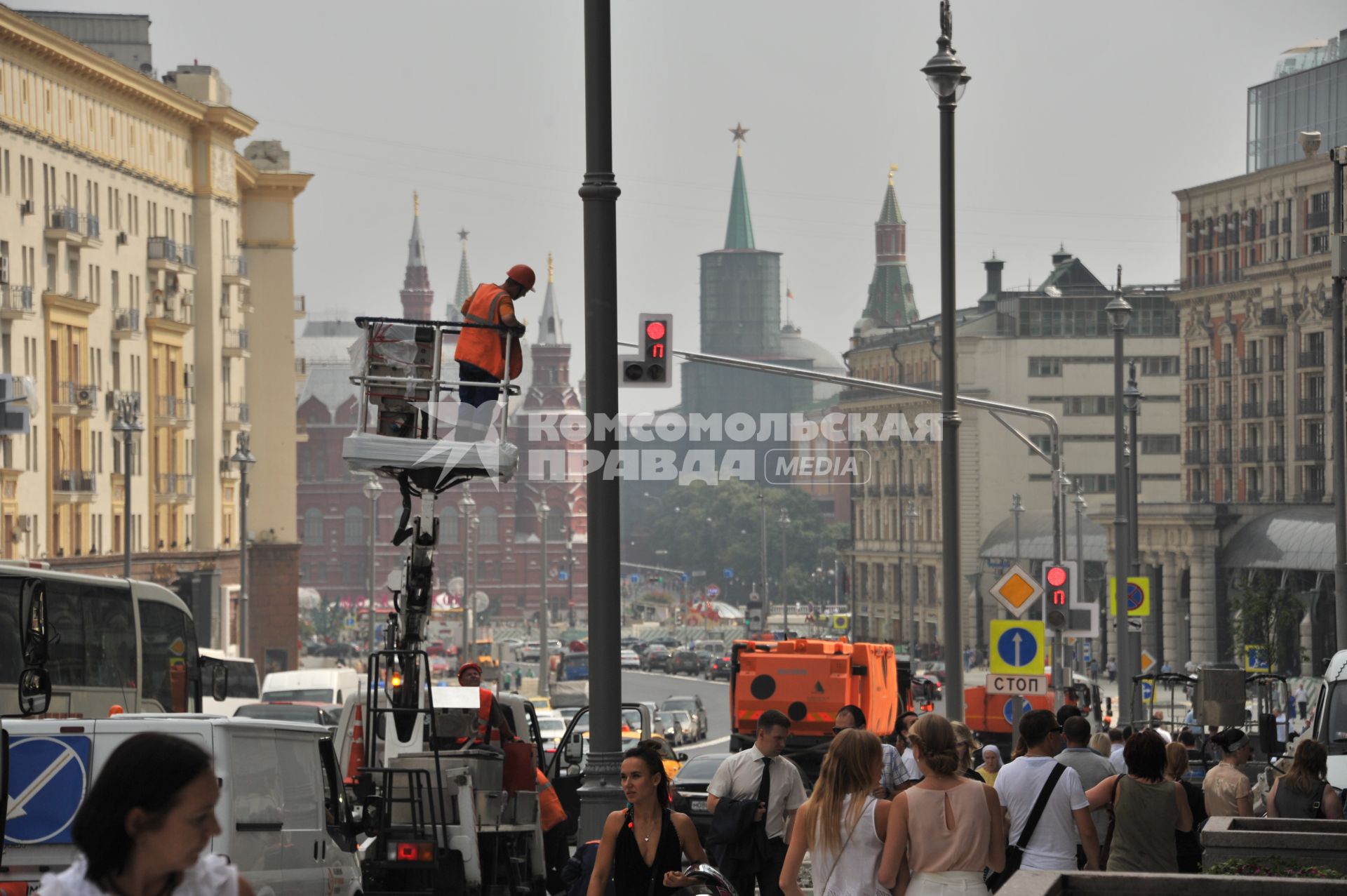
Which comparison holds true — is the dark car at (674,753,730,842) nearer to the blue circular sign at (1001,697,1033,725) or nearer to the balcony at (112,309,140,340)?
the blue circular sign at (1001,697,1033,725)

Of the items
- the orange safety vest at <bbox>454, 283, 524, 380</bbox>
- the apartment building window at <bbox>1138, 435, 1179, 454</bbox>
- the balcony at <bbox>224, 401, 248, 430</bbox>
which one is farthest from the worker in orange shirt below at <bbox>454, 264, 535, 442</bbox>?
the apartment building window at <bbox>1138, 435, 1179, 454</bbox>

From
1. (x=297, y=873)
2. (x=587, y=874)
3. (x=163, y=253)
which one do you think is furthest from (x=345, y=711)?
(x=163, y=253)

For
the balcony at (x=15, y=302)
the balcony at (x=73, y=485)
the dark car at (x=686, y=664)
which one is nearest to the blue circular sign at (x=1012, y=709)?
the balcony at (x=15, y=302)

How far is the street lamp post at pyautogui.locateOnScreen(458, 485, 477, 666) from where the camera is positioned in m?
98.2

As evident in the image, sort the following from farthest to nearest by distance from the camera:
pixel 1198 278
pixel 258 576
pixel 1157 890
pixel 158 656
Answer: pixel 1198 278 → pixel 258 576 → pixel 158 656 → pixel 1157 890

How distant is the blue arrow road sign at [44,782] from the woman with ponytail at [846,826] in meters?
4.41

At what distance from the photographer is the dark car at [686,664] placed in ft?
390

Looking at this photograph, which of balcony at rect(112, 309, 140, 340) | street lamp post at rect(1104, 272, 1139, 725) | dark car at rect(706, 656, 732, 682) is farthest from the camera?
dark car at rect(706, 656, 732, 682)

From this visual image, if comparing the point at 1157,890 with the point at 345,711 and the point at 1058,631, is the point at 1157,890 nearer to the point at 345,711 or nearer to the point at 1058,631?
the point at 345,711

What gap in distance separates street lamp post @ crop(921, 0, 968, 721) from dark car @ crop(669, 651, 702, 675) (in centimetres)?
9840

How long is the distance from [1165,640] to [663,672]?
3178cm

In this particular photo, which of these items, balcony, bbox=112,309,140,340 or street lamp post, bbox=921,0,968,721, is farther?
balcony, bbox=112,309,140,340

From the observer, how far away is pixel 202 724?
1175 cm

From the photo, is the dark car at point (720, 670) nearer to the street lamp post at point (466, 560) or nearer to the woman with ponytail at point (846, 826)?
the street lamp post at point (466, 560)
